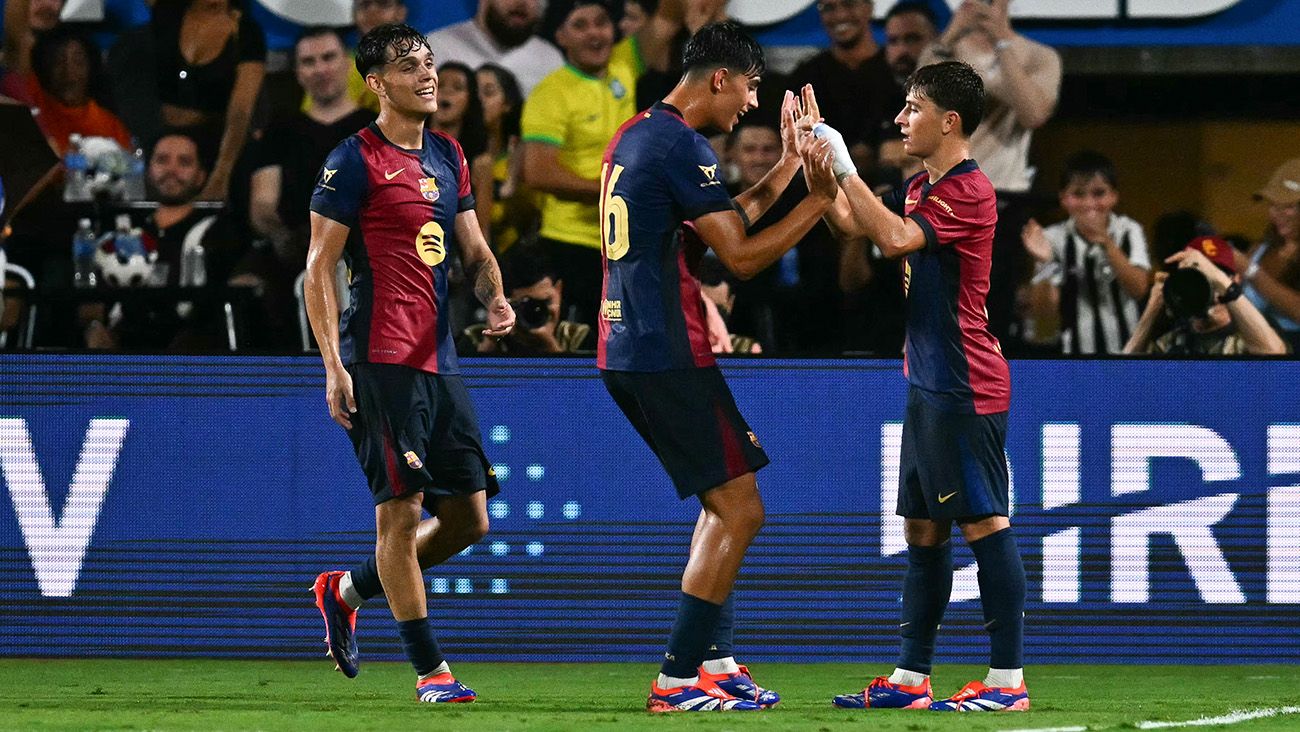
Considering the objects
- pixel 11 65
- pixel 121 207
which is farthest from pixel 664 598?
pixel 11 65

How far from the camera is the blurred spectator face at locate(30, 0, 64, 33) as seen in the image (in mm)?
9969

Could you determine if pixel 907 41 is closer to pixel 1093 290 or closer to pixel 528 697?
pixel 1093 290

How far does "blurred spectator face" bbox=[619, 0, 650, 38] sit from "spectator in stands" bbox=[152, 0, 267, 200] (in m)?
2.03

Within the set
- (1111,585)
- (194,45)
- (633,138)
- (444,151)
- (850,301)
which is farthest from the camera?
(194,45)

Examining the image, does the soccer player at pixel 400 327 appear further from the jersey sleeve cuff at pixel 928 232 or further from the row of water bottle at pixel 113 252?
the row of water bottle at pixel 113 252

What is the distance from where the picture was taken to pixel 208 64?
985 centimetres

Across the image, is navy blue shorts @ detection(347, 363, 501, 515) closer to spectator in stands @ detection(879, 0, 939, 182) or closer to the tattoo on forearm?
the tattoo on forearm

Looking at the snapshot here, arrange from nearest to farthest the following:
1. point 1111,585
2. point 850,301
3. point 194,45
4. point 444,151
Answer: point 444,151
point 1111,585
point 850,301
point 194,45

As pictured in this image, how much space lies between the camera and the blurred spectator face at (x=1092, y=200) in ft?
30.3

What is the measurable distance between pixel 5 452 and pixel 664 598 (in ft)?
10.1

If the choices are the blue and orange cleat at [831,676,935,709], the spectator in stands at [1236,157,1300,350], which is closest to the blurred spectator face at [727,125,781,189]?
the spectator in stands at [1236,157,1300,350]

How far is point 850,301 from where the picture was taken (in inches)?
356

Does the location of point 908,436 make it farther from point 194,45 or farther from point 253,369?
point 194,45

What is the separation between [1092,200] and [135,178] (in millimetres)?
5187
